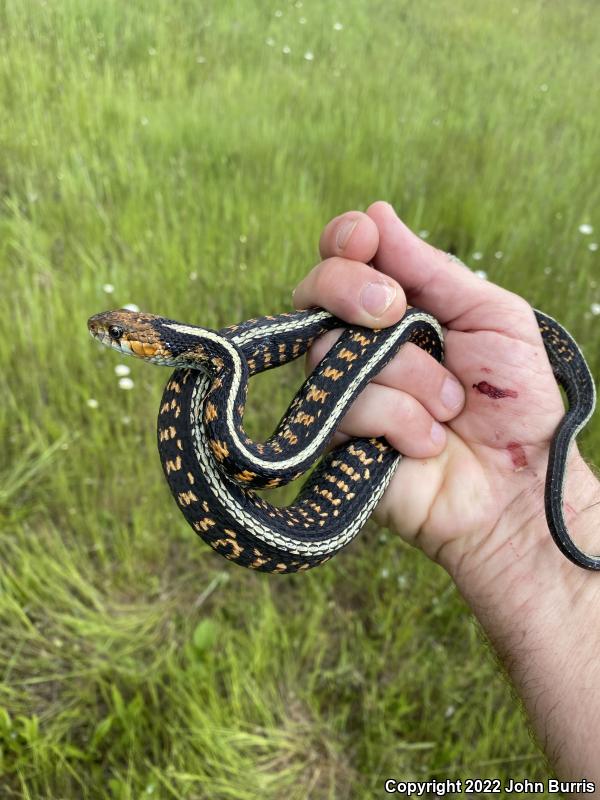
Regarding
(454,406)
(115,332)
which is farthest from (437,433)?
(115,332)

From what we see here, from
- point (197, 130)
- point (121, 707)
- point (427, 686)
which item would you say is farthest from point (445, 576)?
point (197, 130)

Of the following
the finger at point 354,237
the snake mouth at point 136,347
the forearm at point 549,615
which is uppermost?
the finger at point 354,237

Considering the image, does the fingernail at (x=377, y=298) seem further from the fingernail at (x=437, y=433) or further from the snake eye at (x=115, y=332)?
the snake eye at (x=115, y=332)

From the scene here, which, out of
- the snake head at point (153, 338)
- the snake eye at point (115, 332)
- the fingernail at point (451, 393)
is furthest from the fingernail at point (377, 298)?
the snake eye at point (115, 332)

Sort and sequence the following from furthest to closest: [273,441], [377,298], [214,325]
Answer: [214,325], [377,298], [273,441]

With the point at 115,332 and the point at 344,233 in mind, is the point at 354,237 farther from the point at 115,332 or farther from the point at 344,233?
the point at 115,332

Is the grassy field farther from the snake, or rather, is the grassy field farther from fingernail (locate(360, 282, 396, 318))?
fingernail (locate(360, 282, 396, 318))
